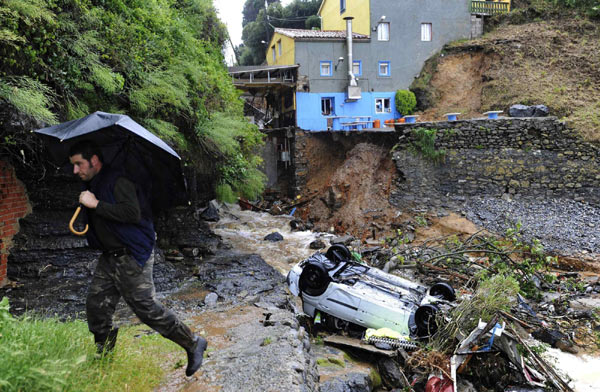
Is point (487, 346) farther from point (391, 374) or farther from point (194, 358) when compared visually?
point (194, 358)

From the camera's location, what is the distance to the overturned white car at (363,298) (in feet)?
21.6

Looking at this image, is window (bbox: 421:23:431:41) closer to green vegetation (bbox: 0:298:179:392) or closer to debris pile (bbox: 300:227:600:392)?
debris pile (bbox: 300:227:600:392)

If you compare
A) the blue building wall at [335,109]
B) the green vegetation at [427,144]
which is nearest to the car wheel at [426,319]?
the green vegetation at [427,144]

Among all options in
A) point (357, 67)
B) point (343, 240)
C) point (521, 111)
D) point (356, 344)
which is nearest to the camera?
point (356, 344)

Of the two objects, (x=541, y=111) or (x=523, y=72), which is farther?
(x=523, y=72)

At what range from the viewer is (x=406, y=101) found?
25.0 metres

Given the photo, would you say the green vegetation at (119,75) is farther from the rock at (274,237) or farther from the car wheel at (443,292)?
the car wheel at (443,292)

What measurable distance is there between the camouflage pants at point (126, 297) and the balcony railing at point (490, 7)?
29144 millimetres

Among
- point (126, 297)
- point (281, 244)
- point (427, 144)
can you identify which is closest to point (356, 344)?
point (126, 297)

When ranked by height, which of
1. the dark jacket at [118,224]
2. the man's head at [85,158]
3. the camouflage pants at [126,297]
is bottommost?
the camouflage pants at [126,297]

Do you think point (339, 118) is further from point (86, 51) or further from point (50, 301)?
point (50, 301)

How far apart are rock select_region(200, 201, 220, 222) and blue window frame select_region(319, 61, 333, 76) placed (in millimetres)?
11044

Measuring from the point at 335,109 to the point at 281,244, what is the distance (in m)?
11.9

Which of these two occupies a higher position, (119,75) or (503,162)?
(119,75)
